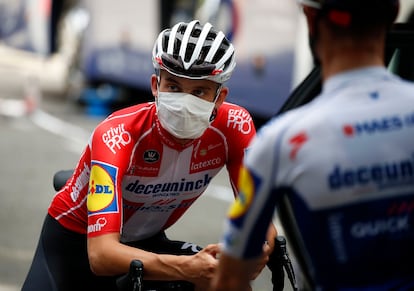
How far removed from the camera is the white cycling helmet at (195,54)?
11.7 ft

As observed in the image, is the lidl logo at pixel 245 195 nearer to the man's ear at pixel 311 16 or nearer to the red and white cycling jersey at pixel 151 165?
the man's ear at pixel 311 16

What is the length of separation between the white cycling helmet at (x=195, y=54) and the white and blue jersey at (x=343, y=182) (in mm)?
1167

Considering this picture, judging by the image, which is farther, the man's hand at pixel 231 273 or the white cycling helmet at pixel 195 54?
the white cycling helmet at pixel 195 54

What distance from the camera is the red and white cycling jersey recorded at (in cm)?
361

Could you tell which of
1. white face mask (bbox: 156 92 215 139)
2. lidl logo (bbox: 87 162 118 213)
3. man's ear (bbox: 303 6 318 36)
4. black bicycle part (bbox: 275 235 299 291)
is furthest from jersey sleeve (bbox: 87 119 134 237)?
man's ear (bbox: 303 6 318 36)

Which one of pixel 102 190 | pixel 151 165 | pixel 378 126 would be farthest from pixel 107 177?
pixel 378 126

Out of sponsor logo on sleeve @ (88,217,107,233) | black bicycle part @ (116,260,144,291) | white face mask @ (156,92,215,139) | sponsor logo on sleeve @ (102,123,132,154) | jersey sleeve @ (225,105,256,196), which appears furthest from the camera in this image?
jersey sleeve @ (225,105,256,196)

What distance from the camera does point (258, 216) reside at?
2385 mm

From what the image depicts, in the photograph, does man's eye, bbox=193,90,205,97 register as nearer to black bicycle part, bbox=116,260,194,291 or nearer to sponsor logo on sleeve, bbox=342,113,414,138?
black bicycle part, bbox=116,260,194,291

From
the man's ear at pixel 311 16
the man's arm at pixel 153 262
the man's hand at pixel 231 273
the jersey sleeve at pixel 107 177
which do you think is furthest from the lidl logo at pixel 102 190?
the man's ear at pixel 311 16

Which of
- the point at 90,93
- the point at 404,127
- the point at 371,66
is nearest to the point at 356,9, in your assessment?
the point at 371,66

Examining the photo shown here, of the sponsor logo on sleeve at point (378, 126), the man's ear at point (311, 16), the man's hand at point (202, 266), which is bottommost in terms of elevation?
the man's hand at point (202, 266)

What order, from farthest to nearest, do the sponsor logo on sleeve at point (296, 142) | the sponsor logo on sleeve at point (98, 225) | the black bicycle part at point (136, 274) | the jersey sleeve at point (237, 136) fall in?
1. the jersey sleeve at point (237, 136)
2. the sponsor logo on sleeve at point (98, 225)
3. the black bicycle part at point (136, 274)
4. the sponsor logo on sleeve at point (296, 142)

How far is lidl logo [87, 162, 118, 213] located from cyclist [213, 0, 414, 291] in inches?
39.6
